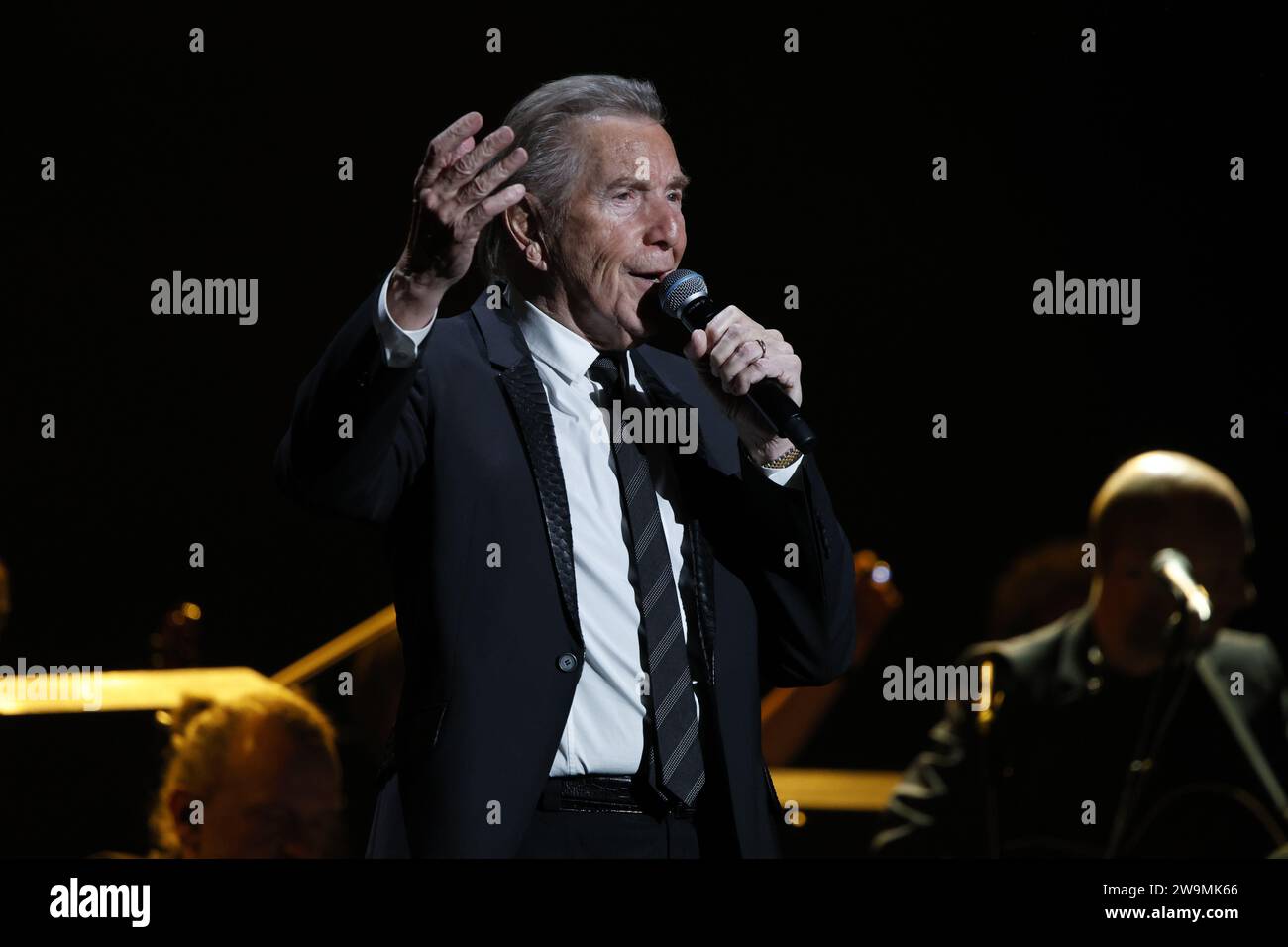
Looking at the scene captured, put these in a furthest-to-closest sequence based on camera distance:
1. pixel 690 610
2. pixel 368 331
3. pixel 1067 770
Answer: pixel 1067 770 < pixel 690 610 < pixel 368 331

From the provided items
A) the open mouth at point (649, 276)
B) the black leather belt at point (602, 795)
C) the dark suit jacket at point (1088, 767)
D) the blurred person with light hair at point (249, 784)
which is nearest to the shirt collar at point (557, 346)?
the open mouth at point (649, 276)

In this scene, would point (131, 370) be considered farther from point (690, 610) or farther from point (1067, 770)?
point (1067, 770)

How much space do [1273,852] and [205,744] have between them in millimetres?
2028

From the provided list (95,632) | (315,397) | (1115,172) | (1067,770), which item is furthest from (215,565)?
(1115,172)

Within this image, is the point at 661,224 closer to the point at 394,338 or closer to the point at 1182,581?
the point at 394,338

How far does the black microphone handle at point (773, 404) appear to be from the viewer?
1642 millimetres

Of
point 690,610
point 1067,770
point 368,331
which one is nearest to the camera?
point 368,331

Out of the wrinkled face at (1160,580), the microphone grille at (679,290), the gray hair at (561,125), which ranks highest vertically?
the gray hair at (561,125)

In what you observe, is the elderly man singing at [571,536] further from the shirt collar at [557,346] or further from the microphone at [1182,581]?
the microphone at [1182,581]

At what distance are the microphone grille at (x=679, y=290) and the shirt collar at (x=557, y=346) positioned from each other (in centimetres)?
11

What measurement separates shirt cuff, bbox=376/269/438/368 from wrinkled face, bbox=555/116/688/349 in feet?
1.26

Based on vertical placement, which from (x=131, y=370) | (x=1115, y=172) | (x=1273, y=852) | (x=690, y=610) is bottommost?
(x=1273, y=852)

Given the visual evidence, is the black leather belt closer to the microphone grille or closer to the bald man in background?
the microphone grille
